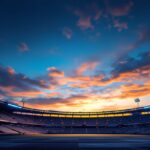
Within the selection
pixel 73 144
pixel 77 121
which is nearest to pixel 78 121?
pixel 77 121

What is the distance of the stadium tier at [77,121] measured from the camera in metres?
90.9

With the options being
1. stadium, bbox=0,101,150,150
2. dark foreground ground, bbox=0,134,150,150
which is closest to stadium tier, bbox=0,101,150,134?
stadium, bbox=0,101,150,150

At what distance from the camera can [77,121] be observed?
110m

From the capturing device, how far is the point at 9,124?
8325cm

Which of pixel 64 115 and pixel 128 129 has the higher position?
pixel 64 115

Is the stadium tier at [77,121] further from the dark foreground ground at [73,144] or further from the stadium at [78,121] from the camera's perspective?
the dark foreground ground at [73,144]

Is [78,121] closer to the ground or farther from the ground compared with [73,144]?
farther from the ground

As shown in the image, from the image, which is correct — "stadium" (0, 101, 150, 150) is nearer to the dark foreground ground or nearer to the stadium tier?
the stadium tier

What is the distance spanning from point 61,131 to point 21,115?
21533 mm

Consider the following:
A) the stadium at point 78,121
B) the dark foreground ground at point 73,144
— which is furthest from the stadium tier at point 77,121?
the dark foreground ground at point 73,144

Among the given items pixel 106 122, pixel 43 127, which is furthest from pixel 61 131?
pixel 106 122

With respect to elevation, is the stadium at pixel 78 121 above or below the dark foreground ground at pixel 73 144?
above

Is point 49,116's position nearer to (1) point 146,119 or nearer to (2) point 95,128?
(2) point 95,128

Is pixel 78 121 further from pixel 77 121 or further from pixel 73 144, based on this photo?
pixel 73 144
